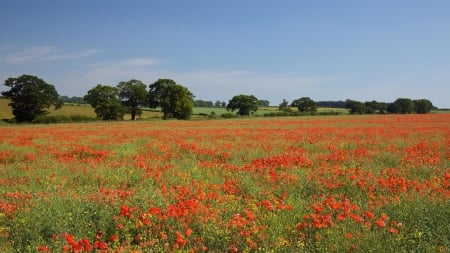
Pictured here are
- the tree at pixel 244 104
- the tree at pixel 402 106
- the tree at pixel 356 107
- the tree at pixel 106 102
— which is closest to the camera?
the tree at pixel 106 102

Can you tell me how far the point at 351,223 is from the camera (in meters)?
5.86

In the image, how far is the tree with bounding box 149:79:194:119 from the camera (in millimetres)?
82250

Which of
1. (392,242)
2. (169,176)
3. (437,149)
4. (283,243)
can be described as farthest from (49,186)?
(437,149)

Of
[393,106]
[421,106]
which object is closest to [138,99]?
[393,106]

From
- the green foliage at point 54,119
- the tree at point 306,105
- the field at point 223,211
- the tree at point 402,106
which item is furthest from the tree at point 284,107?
the field at point 223,211

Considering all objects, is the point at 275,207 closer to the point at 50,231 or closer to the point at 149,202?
the point at 149,202

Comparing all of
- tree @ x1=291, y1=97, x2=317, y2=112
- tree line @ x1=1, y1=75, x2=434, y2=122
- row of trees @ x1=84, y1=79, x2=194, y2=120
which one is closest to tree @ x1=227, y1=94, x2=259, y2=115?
tree line @ x1=1, y1=75, x2=434, y2=122

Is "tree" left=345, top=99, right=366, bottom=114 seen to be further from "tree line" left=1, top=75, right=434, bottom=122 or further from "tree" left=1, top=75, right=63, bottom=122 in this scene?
"tree" left=1, top=75, right=63, bottom=122

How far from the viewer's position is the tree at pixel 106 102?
79.8 m

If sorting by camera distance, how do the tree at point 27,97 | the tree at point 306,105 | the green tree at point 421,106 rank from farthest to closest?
the tree at point 306,105 < the green tree at point 421,106 < the tree at point 27,97

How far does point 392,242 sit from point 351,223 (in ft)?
2.64

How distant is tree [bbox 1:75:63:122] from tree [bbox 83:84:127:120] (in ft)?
35.3

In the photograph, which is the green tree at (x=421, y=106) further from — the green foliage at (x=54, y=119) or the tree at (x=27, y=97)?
the tree at (x=27, y=97)

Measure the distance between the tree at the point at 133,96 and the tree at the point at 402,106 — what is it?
3190 inches
